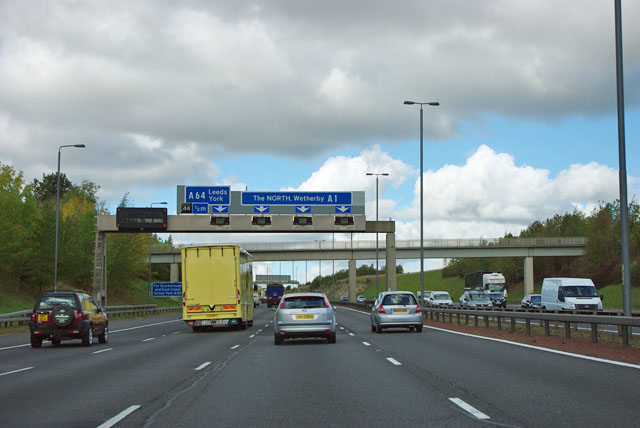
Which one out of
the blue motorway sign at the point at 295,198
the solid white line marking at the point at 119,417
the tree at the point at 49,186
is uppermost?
the tree at the point at 49,186

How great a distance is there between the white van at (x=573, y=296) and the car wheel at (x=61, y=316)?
2435cm

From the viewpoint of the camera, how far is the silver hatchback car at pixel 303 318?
21.9 meters

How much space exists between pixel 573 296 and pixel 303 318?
70.3 feet

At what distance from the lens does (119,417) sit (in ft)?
28.9

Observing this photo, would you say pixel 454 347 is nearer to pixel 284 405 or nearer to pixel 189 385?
pixel 189 385

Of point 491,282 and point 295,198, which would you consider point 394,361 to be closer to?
point 295,198

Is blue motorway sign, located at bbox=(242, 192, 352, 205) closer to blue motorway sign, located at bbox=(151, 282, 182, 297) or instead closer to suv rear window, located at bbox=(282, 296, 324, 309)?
suv rear window, located at bbox=(282, 296, 324, 309)

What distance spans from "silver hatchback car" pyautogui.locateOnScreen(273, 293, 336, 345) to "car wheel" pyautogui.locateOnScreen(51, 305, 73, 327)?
254 inches

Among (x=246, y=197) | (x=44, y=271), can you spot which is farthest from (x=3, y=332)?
(x=44, y=271)

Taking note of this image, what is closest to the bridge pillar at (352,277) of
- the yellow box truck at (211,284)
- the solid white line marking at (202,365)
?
the yellow box truck at (211,284)

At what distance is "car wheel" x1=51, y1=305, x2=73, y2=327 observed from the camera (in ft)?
75.1

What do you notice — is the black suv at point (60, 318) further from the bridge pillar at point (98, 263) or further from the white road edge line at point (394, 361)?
the bridge pillar at point (98, 263)

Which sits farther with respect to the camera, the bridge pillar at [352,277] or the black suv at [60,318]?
the bridge pillar at [352,277]

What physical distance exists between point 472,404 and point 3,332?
2902cm
